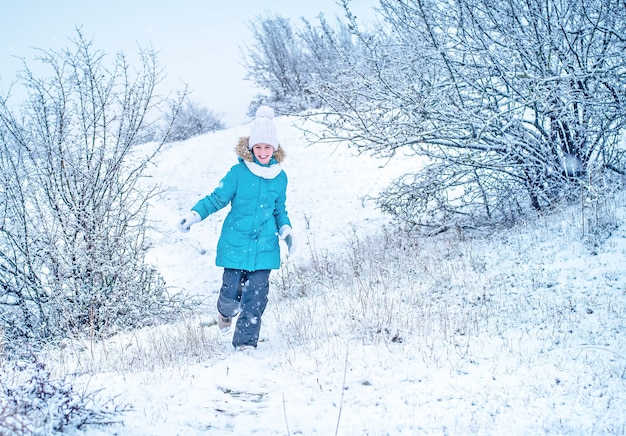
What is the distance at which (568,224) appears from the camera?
5125mm

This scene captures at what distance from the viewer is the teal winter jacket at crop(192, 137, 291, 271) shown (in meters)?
3.81

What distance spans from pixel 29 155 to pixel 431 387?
19.1 feet

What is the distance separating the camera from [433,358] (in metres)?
3.09

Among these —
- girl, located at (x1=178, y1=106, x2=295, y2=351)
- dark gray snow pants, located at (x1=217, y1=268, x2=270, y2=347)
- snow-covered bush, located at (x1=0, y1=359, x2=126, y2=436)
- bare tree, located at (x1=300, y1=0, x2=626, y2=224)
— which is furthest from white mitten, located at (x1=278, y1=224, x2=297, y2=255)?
snow-covered bush, located at (x1=0, y1=359, x2=126, y2=436)

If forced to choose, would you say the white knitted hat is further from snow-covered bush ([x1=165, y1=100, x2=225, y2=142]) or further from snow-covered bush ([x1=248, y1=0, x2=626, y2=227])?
snow-covered bush ([x1=165, y1=100, x2=225, y2=142])

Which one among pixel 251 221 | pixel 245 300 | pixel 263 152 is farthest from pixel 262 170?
pixel 245 300

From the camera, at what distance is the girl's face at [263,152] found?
3861 mm

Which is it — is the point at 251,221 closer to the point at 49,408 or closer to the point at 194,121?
the point at 49,408

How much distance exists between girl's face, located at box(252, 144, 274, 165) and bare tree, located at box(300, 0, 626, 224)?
158cm

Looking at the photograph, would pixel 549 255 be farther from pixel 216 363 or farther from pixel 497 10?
pixel 216 363

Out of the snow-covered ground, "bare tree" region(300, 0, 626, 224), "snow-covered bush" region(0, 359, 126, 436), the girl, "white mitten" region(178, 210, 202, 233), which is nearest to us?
"snow-covered bush" region(0, 359, 126, 436)

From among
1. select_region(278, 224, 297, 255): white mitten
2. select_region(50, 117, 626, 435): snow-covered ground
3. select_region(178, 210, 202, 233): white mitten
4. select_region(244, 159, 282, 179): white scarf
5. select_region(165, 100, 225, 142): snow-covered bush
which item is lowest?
select_region(50, 117, 626, 435): snow-covered ground

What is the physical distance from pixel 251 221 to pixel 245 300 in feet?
2.28

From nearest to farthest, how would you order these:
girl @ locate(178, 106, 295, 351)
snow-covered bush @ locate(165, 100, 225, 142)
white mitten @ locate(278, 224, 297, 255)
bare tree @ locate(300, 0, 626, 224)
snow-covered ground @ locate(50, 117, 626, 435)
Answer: snow-covered ground @ locate(50, 117, 626, 435) → girl @ locate(178, 106, 295, 351) → white mitten @ locate(278, 224, 297, 255) → bare tree @ locate(300, 0, 626, 224) → snow-covered bush @ locate(165, 100, 225, 142)
